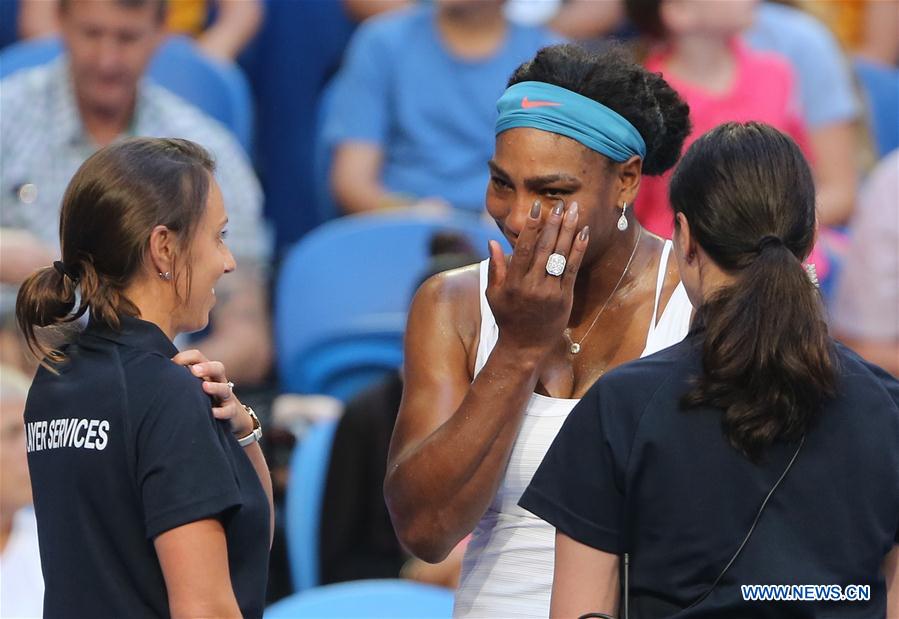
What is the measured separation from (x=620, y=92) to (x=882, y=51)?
168 inches

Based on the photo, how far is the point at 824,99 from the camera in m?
5.56

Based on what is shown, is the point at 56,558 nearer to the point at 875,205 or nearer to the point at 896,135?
the point at 875,205

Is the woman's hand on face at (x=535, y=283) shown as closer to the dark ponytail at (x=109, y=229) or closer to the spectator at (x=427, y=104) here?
the dark ponytail at (x=109, y=229)

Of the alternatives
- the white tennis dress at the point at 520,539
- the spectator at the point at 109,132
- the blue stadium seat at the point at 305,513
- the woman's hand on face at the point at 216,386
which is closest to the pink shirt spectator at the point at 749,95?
the spectator at the point at 109,132

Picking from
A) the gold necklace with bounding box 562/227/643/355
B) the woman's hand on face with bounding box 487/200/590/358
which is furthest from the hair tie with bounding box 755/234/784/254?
the gold necklace with bounding box 562/227/643/355

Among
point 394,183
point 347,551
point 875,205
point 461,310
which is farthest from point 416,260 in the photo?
point 461,310

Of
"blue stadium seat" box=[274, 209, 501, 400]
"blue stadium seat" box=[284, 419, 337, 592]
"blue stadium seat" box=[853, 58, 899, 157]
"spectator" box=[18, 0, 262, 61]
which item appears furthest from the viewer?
"blue stadium seat" box=[853, 58, 899, 157]

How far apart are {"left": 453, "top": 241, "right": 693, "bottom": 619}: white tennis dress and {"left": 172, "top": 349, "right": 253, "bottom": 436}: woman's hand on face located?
51 centimetres

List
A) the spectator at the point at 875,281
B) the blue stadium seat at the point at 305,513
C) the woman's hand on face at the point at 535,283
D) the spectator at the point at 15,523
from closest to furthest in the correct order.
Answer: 1. the woman's hand on face at the point at 535,283
2. the spectator at the point at 15,523
3. the blue stadium seat at the point at 305,513
4. the spectator at the point at 875,281

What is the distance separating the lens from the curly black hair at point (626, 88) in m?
2.42

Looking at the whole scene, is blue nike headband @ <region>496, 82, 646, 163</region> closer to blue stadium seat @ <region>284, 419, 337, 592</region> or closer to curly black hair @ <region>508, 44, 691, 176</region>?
curly black hair @ <region>508, 44, 691, 176</region>

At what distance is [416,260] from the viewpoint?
4.88 m

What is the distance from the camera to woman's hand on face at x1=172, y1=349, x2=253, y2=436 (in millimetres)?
2072

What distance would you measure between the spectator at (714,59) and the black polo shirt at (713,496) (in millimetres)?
3140
